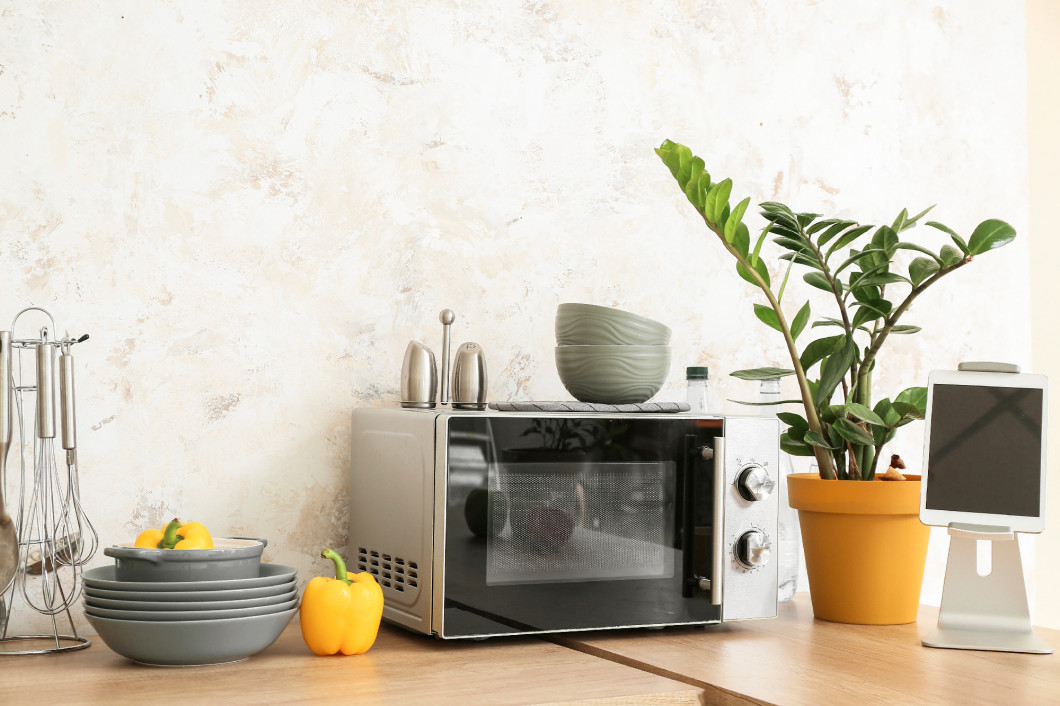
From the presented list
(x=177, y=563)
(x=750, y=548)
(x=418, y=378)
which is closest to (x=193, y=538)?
(x=177, y=563)

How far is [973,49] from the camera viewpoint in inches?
81.2

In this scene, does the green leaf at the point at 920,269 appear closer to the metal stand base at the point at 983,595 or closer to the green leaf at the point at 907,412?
the green leaf at the point at 907,412

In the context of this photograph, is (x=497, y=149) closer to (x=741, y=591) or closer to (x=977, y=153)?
(x=741, y=591)

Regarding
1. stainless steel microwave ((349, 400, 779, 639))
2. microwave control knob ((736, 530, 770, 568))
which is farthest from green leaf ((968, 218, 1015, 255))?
microwave control knob ((736, 530, 770, 568))

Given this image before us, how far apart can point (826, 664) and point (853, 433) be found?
1.17 feet

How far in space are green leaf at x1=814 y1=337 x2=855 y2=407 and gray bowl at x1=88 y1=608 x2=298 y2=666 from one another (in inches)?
31.3

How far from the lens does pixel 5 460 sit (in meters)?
1.14

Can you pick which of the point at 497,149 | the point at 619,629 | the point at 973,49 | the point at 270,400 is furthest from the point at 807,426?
the point at 973,49

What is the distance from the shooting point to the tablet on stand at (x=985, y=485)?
1.27 m

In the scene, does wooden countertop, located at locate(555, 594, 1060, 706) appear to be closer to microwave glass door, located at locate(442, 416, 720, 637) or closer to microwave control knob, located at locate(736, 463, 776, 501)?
microwave glass door, located at locate(442, 416, 720, 637)

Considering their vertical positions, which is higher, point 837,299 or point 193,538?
point 837,299

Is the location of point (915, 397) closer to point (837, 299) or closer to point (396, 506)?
point (837, 299)

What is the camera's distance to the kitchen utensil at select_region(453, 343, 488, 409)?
138 centimetres

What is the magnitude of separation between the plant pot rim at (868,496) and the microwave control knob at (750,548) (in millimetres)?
150
